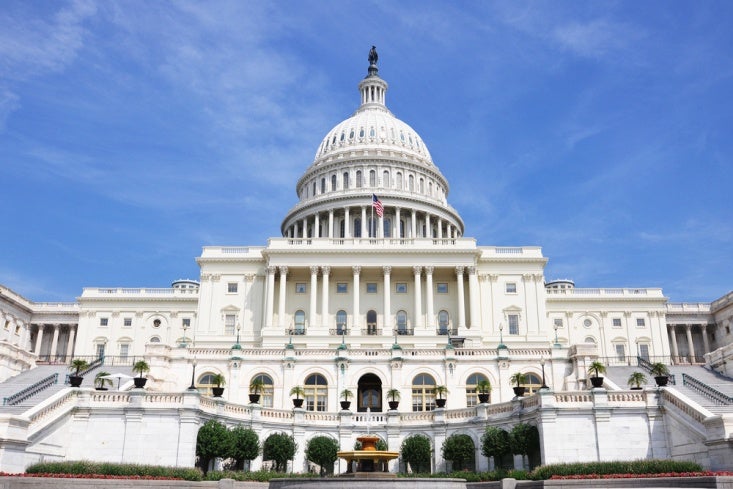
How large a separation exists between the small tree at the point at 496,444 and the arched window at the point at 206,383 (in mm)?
21756

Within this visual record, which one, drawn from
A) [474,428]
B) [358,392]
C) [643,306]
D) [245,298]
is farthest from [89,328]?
[643,306]

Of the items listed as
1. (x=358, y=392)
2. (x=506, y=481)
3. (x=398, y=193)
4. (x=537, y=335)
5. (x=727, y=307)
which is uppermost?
(x=398, y=193)

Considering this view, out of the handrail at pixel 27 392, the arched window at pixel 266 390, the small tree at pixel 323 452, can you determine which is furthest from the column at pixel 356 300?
the handrail at pixel 27 392

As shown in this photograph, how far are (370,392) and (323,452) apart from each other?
1178cm

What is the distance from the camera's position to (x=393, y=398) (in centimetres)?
5222

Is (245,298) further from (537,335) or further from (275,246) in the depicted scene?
(537,335)

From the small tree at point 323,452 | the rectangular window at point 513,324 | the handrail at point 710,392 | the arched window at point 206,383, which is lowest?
the small tree at point 323,452

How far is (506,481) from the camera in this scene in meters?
34.0

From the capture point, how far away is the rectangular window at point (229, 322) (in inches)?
3391

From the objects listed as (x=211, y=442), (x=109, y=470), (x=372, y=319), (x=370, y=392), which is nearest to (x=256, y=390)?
(x=211, y=442)

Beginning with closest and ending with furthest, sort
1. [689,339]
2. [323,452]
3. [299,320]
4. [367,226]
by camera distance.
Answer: [323,452] → [299,320] → [689,339] → [367,226]

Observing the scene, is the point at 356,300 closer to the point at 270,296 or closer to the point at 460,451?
the point at 270,296

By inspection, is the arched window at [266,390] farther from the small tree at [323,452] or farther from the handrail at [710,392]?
the handrail at [710,392]

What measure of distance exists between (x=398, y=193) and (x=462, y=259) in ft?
94.6
